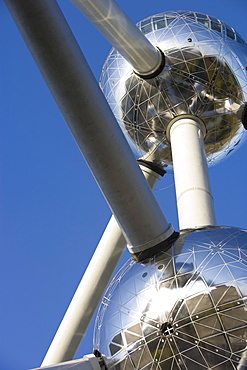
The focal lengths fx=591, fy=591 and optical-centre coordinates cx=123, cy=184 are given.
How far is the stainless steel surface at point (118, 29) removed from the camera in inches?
279

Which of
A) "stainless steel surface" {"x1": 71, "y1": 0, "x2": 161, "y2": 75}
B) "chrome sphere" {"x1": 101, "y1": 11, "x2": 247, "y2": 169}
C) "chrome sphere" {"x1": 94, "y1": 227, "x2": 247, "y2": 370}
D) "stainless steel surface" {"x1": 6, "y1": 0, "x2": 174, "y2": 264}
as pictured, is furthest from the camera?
"chrome sphere" {"x1": 101, "y1": 11, "x2": 247, "y2": 169}

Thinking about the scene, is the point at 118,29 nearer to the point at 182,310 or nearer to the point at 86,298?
the point at 182,310

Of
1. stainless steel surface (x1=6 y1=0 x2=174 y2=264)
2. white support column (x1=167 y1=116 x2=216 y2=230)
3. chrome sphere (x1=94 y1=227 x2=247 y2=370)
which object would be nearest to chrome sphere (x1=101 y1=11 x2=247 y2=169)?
white support column (x1=167 y1=116 x2=216 y2=230)

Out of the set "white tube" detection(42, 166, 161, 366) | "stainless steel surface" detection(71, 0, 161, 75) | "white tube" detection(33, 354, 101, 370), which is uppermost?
"stainless steel surface" detection(71, 0, 161, 75)

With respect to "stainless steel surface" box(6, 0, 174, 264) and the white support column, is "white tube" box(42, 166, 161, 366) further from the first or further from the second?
"stainless steel surface" box(6, 0, 174, 264)

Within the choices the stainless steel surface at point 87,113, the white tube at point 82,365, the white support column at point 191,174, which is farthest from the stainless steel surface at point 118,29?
the white tube at point 82,365

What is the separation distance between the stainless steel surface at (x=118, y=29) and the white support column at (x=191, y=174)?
126cm

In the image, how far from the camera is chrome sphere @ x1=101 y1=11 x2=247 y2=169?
31.4 feet

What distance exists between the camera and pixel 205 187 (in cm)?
845

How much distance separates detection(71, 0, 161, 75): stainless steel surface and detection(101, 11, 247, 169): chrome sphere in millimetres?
594

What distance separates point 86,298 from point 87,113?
434 cm

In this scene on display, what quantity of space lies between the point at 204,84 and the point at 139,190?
165 inches

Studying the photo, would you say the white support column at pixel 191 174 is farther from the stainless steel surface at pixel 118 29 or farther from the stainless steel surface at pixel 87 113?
the stainless steel surface at pixel 87 113

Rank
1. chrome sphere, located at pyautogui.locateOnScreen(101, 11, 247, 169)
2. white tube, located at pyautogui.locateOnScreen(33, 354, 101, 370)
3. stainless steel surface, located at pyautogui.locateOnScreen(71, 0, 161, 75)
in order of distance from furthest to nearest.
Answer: chrome sphere, located at pyautogui.locateOnScreen(101, 11, 247, 169) → stainless steel surface, located at pyautogui.locateOnScreen(71, 0, 161, 75) → white tube, located at pyautogui.locateOnScreen(33, 354, 101, 370)
